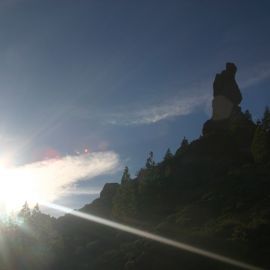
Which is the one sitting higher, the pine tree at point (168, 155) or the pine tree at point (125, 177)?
the pine tree at point (168, 155)

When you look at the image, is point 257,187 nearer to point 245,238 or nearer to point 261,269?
point 245,238

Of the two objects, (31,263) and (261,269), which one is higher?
(31,263)

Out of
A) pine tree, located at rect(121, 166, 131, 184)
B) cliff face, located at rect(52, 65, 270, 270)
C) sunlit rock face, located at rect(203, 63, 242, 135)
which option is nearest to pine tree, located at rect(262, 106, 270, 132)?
cliff face, located at rect(52, 65, 270, 270)

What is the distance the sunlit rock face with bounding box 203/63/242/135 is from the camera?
166375 millimetres

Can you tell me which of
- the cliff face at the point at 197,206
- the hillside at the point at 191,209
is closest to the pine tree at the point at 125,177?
the hillside at the point at 191,209

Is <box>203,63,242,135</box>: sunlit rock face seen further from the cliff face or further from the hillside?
the hillside

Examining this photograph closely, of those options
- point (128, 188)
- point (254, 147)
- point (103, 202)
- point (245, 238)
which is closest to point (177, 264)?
point (245, 238)

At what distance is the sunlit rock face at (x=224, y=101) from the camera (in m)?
A: 166

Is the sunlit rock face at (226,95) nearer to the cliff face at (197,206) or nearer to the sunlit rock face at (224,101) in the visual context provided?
the sunlit rock face at (224,101)

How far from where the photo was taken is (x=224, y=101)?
573ft

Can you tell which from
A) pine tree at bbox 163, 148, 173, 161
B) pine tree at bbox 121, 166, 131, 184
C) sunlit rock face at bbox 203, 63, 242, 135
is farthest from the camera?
sunlit rock face at bbox 203, 63, 242, 135

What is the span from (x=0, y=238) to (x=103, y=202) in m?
53.9

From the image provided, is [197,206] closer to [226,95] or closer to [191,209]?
[191,209]

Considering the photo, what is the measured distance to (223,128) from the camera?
163125mm
